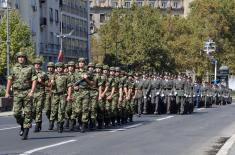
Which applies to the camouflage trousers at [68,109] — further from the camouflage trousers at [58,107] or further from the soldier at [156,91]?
the soldier at [156,91]

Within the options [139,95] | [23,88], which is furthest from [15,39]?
[23,88]

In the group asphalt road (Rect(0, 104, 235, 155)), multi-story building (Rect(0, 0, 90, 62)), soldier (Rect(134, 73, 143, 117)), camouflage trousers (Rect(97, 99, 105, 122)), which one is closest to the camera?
asphalt road (Rect(0, 104, 235, 155))

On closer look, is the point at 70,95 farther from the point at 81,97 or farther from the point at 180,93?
the point at 180,93

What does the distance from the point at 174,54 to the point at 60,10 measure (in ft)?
51.6

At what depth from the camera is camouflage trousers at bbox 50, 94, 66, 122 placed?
65.5 ft

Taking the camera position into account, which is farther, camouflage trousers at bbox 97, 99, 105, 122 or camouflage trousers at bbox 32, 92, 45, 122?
camouflage trousers at bbox 97, 99, 105, 122

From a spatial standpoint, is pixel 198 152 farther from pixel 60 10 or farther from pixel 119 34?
pixel 60 10

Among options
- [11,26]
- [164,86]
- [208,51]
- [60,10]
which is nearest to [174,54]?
[208,51]

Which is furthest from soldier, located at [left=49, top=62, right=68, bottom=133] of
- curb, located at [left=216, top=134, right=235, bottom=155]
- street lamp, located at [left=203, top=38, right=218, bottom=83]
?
street lamp, located at [left=203, top=38, right=218, bottom=83]

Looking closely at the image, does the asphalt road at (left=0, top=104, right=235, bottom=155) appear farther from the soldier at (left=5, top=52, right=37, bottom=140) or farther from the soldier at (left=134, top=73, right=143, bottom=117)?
the soldier at (left=134, top=73, right=143, bottom=117)

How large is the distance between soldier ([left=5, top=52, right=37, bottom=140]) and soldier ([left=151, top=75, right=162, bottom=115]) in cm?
1511

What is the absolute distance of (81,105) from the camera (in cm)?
2011

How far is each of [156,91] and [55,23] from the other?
57.6 m

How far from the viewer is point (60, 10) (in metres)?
91.2
